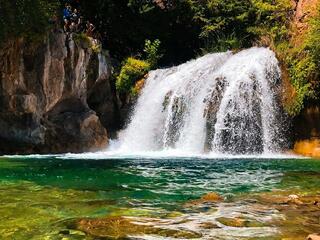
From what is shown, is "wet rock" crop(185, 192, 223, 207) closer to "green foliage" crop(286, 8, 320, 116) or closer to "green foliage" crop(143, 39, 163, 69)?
"green foliage" crop(286, 8, 320, 116)

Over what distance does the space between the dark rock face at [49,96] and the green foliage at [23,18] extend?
2.04ft

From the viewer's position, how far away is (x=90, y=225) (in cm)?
607

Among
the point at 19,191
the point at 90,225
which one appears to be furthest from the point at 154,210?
the point at 19,191

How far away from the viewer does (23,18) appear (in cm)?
2030

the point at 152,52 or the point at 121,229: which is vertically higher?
the point at 152,52

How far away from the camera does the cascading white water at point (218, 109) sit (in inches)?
840

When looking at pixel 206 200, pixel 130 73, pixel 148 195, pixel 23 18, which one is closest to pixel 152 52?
pixel 130 73

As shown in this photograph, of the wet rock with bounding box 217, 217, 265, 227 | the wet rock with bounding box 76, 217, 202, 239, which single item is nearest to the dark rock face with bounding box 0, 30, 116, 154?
the wet rock with bounding box 76, 217, 202, 239

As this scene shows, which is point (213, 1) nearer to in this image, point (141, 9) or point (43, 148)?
point (141, 9)

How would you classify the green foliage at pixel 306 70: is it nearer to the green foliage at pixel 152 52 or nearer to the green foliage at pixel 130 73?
the green foliage at pixel 152 52

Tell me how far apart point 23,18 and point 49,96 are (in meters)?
3.83

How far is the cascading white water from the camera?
70.0 ft

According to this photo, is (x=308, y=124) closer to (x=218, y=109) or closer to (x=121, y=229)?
(x=218, y=109)

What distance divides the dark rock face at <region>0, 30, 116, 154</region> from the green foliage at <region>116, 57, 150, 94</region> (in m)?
1.01
